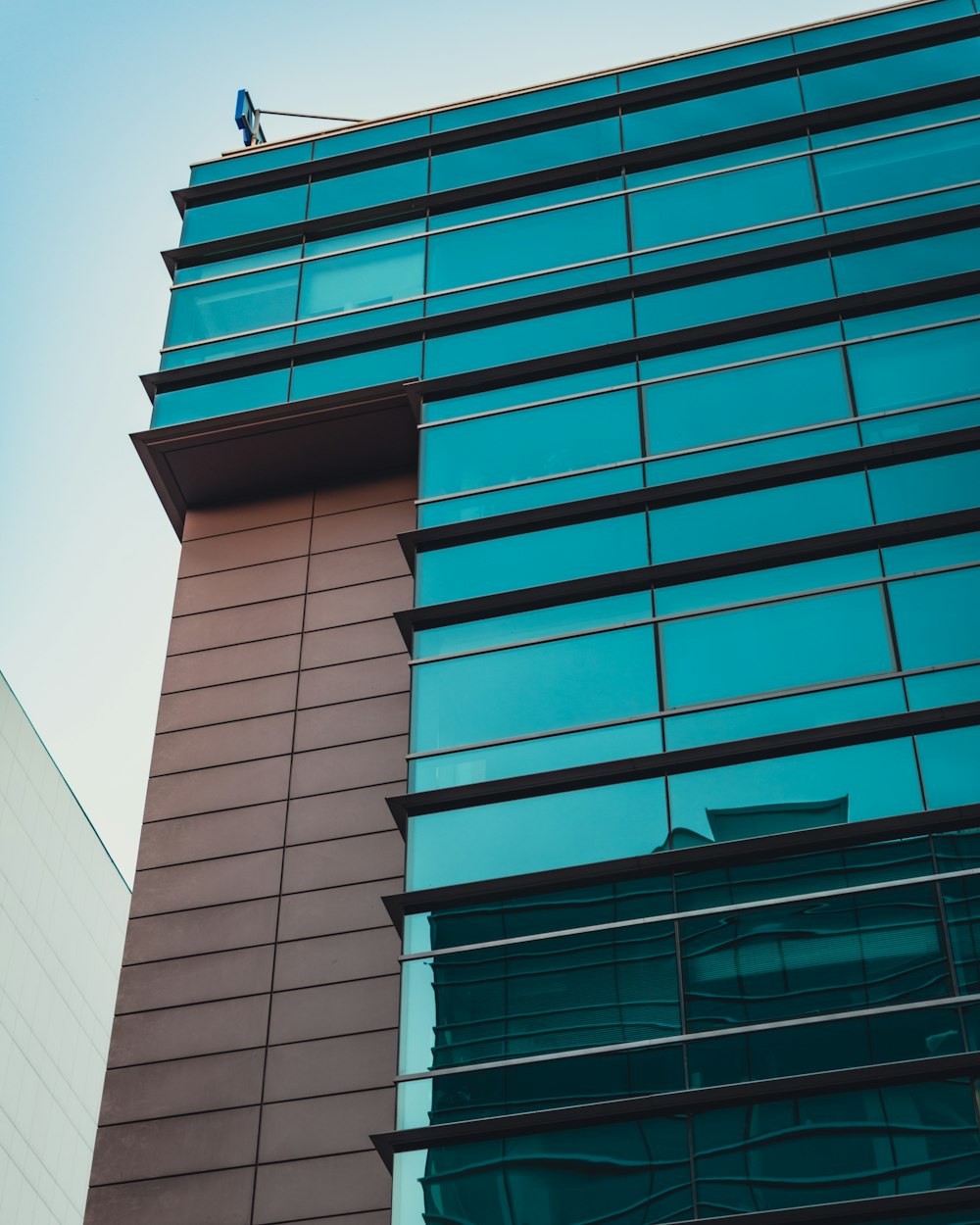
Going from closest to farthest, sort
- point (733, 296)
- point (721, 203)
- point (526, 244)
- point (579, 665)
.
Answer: point (579, 665) < point (733, 296) < point (721, 203) < point (526, 244)

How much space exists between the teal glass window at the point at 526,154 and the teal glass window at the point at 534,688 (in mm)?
10752

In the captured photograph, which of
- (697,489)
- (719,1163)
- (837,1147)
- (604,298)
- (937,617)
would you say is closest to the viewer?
(837,1147)

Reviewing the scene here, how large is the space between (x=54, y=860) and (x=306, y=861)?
112 feet

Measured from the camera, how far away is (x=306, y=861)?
878 inches

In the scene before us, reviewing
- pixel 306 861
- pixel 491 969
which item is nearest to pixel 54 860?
pixel 306 861

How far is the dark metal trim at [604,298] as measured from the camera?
2506 centimetres

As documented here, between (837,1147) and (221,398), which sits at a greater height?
(221,398)

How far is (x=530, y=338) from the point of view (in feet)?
84.2

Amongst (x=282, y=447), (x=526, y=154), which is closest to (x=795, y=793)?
(x=282, y=447)

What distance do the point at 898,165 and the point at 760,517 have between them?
313 inches

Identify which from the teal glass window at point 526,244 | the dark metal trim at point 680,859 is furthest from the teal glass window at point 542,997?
the teal glass window at point 526,244

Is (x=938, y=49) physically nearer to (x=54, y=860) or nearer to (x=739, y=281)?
(x=739, y=281)

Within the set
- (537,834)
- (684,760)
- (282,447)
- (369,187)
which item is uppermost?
(369,187)

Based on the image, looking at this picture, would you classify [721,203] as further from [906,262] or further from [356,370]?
[356,370]
